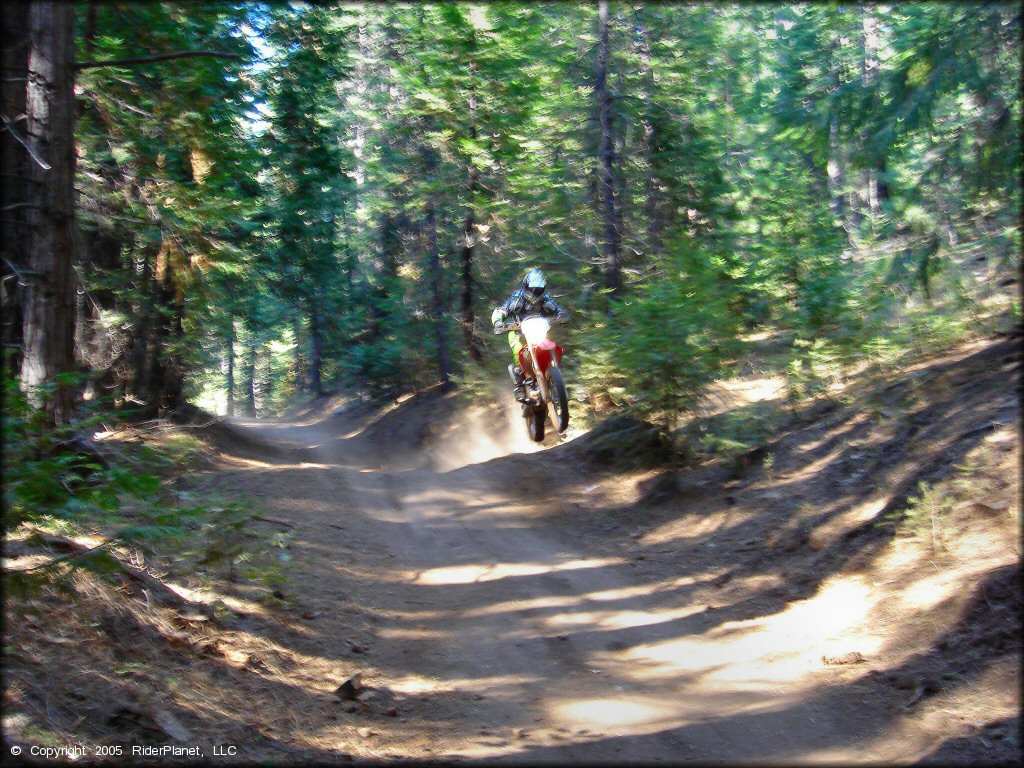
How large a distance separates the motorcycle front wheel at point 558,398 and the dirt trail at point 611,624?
1630 mm

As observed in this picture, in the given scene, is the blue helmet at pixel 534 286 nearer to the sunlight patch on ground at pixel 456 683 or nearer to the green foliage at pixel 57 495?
the sunlight patch on ground at pixel 456 683

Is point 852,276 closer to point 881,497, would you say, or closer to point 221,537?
point 881,497

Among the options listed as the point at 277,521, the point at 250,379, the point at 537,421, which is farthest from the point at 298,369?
the point at 277,521

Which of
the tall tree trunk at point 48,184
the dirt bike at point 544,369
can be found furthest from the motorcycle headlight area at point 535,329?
the tall tree trunk at point 48,184

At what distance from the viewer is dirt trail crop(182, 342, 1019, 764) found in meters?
5.32

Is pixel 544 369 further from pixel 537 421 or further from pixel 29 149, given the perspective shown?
pixel 29 149

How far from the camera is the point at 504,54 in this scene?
19.2 m

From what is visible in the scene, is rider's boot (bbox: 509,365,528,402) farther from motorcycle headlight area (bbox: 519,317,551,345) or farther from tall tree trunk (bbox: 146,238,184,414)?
tall tree trunk (bbox: 146,238,184,414)

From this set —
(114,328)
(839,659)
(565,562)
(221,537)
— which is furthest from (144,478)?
(114,328)

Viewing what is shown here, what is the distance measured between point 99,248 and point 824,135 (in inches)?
492

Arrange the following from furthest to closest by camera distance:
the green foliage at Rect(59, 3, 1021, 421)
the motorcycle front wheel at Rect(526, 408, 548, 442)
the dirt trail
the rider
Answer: the motorcycle front wheel at Rect(526, 408, 548, 442) → the rider → the green foliage at Rect(59, 3, 1021, 421) → the dirt trail

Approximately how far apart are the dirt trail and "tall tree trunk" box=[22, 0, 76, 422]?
297 centimetres

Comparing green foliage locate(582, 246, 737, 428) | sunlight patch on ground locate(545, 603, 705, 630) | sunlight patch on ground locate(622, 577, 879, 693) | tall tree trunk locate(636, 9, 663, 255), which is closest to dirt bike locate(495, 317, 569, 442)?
green foliage locate(582, 246, 737, 428)

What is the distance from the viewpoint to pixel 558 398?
1074 centimetres
